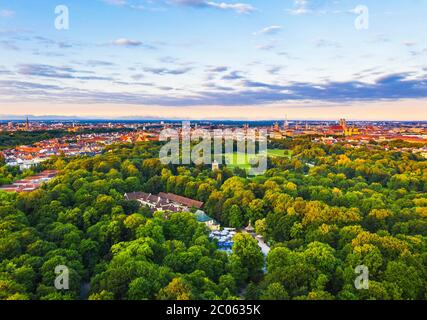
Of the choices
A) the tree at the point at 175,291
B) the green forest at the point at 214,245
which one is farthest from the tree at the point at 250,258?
the tree at the point at 175,291

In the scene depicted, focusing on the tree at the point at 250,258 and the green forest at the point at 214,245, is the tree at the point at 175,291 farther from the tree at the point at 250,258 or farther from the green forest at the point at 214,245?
the tree at the point at 250,258

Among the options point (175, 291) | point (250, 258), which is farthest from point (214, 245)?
point (175, 291)

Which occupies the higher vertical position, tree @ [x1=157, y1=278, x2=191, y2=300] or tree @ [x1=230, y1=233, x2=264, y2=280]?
tree @ [x1=157, y1=278, x2=191, y2=300]

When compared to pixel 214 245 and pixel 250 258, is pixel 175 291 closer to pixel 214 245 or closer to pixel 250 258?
pixel 250 258

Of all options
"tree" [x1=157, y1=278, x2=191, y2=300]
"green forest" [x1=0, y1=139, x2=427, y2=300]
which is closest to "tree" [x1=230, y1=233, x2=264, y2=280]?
"green forest" [x1=0, y1=139, x2=427, y2=300]

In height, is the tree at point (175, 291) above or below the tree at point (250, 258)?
Result: above

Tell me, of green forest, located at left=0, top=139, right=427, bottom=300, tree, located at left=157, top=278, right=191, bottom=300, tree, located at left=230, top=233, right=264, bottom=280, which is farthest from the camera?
tree, located at left=230, top=233, right=264, bottom=280

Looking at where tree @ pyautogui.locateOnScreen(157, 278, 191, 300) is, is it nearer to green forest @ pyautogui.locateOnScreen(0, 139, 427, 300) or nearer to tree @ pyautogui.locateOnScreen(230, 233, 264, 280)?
green forest @ pyautogui.locateOnScreen(0, 139, 427, 300)
